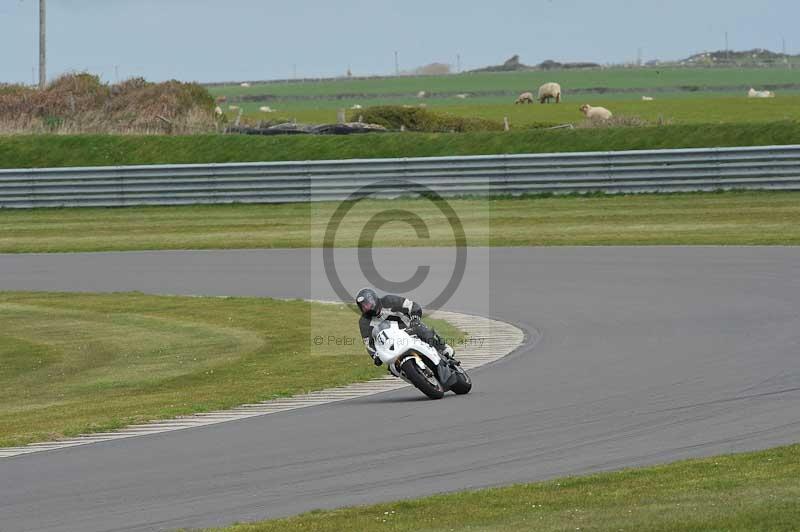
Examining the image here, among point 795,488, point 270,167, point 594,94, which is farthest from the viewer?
point 594,94

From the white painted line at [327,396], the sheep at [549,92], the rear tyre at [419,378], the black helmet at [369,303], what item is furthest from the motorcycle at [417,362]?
the sheep at [549,92]

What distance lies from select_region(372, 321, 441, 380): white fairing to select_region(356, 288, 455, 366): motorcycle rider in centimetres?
8

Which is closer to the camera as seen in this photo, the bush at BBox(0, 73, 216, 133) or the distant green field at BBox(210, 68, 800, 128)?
the bush at BBox(0, 73, 216, 133)

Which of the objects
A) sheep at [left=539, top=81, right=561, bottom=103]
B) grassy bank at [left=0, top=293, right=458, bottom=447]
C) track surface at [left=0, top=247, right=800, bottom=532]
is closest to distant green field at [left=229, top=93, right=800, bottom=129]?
sheep at [left=539, top=81, right=561, bottom=103]

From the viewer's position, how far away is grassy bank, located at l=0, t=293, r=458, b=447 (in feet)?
44.9

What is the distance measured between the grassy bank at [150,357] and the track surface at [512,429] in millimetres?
1412

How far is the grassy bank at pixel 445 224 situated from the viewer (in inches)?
1119

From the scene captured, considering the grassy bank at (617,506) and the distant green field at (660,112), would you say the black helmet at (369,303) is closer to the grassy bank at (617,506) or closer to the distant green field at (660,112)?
the grassy bank at (617,506)

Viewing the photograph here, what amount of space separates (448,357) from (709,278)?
8886mm

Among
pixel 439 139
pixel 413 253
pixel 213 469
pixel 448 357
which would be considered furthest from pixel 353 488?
pixel 439 139

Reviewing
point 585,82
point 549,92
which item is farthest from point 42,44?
point 585,82

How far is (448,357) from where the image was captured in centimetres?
1331

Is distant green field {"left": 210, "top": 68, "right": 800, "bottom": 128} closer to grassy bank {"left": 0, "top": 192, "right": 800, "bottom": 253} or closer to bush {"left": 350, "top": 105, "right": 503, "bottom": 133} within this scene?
bush {"left": 350, "top": 105, "right": 503, "bottom": 133}

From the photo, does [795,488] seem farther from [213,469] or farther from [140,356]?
[140,356]
